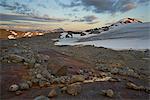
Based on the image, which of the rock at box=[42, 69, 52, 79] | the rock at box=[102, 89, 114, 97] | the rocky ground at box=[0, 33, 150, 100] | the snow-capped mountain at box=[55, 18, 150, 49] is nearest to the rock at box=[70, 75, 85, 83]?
the rocky ground at box=[0, 33, 150, 100]

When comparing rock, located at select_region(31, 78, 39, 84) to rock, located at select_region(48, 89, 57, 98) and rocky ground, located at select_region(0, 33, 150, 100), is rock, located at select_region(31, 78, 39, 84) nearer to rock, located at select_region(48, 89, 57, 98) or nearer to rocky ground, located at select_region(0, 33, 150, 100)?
rocky ground, located at select_region(0, 33, 150, 100)

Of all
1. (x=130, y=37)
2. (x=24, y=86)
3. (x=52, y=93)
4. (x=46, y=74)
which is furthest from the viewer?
(x=130, y=37)

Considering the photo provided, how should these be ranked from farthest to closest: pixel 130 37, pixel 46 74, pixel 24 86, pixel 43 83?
pixel 130 37, pixel 46 74, pixel 43 83, pixel 24 86

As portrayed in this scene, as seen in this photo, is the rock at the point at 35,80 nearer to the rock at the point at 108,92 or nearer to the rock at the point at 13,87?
the rock at the point at 13,87

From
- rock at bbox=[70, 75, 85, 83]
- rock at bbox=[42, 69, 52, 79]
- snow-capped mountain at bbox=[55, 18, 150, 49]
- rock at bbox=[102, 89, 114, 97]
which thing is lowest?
rock at bbox=[102, 89, 114, 97]

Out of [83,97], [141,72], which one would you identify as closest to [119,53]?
[141,72]

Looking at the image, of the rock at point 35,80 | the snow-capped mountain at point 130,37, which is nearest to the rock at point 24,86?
the rock at point 35,80

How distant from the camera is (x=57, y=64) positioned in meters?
2.46

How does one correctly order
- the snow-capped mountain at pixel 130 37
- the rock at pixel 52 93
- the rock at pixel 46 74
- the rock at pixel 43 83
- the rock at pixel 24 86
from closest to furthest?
the rock at pixel 52 93 < the rock at pixel 24 86 < the rock at pixel 43 83 < the rock at pixel 46 74 < the snow-capped mountain at pixel 130 37

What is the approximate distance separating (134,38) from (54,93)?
146cm

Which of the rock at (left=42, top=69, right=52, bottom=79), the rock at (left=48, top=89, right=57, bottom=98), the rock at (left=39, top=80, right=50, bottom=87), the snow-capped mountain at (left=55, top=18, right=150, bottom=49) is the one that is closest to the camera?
the rock at (left=48, top=89, right=57, bottom=98)

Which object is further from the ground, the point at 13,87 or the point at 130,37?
the point at 130,37

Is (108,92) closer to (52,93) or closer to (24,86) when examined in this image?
(52,93)

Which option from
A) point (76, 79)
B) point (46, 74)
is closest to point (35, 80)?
point (46, 74)
